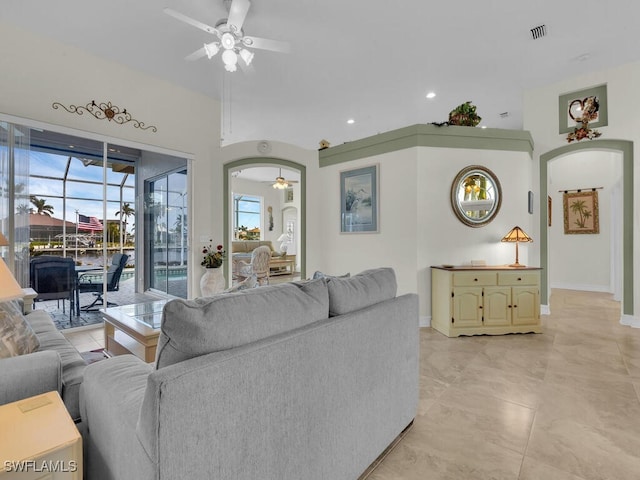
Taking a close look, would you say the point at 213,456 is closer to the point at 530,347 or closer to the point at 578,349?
the point at 530,347

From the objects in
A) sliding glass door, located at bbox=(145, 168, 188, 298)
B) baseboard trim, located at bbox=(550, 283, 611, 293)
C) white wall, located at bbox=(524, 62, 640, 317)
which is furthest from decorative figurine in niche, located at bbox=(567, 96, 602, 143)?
sliding glass door, located at bbox=(145, 168, 188, 298)

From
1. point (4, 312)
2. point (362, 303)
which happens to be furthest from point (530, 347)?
point (4, 312)

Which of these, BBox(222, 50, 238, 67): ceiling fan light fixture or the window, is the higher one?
BBox(222, 50, 238, 67): ceiling fan light fixture

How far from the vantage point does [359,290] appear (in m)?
1.63

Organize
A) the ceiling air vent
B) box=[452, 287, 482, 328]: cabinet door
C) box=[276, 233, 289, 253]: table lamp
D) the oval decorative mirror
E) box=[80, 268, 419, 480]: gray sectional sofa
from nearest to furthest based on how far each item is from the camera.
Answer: box=[80, 268, 419, 480]: gray sectional sofa → the ceiling air vent → box=[452, 287, 482, 328]: cabinet door → the oval decorative mirror → box=[276, 233, 289, 253]: table lamp

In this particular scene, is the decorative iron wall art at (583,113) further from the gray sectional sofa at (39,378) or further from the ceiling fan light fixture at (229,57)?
the gray sectional sofa at (39,378)

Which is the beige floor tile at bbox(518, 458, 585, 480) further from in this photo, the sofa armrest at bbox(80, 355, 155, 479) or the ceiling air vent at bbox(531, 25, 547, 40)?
the ceiling air vent at bbox(531, 25, 547, 40)

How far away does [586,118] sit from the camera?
4.36 metres

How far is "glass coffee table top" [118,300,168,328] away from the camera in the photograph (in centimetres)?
268

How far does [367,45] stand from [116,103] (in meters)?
3.39

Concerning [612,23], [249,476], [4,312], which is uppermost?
[612,23]

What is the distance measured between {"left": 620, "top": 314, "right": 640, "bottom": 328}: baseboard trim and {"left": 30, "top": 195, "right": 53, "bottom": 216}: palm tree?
7.62 m

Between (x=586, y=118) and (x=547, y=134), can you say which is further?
(x=547, y=134)

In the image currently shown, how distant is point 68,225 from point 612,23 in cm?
696
